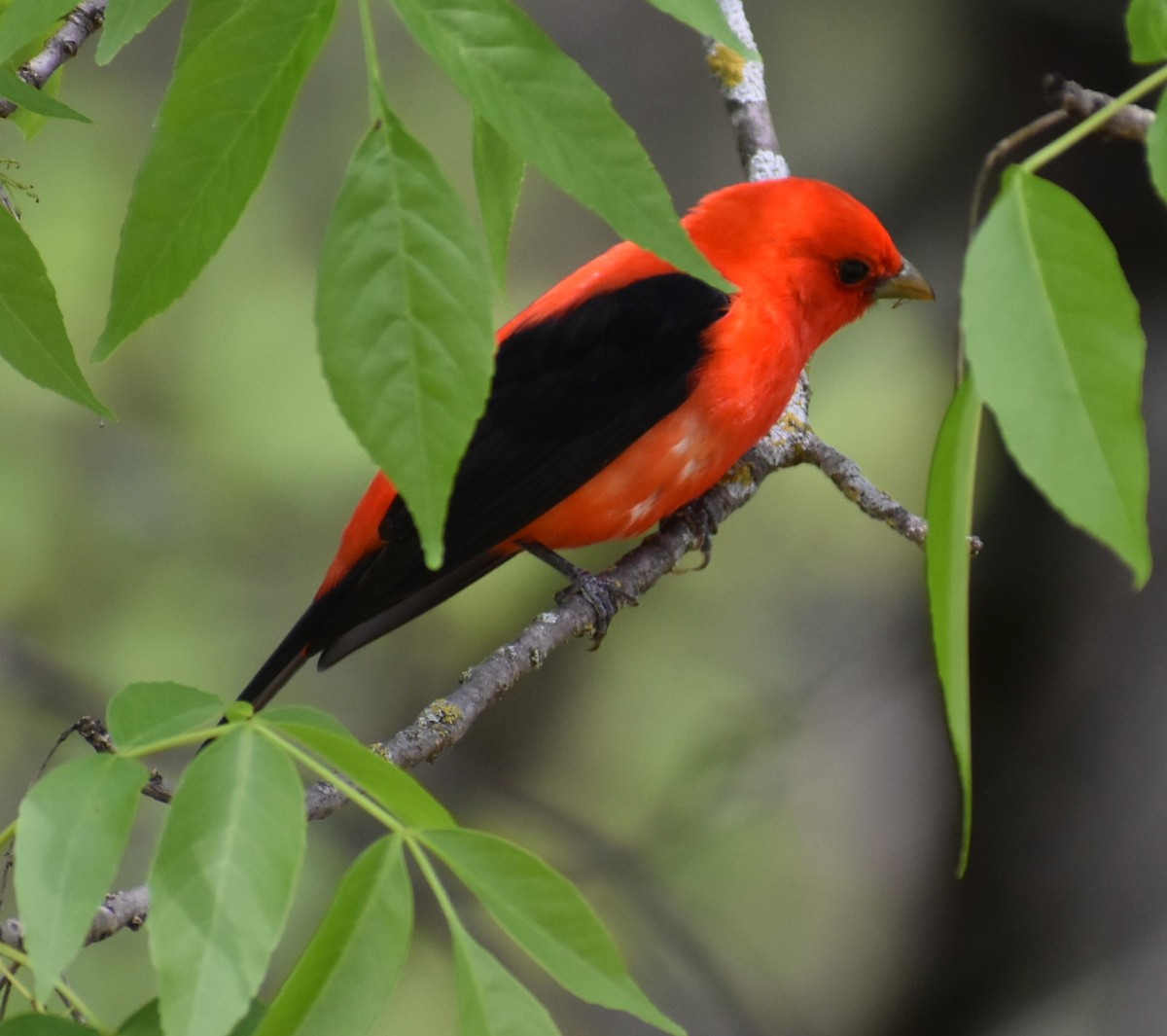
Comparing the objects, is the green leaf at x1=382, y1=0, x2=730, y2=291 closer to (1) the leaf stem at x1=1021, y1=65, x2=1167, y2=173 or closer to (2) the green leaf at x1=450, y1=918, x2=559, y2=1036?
(1) the leaf stem at x1=1021, y1=65, x2=1167, y2=173

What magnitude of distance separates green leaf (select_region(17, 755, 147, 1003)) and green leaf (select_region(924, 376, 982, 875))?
0.22 meters

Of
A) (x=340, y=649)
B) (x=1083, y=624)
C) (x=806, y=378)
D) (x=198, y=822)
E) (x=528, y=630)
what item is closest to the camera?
(x=198, y=822)

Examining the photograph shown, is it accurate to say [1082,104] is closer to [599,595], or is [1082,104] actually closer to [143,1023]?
[599,595]

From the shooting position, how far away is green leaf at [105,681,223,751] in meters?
0.41

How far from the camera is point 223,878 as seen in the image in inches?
14.2

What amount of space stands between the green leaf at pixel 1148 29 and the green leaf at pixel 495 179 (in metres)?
0.22

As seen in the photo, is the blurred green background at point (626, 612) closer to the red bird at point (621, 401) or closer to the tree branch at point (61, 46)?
the red bird at point (621, 401)

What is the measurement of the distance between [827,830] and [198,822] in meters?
1.78

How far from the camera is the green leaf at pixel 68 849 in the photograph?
0.35 meters

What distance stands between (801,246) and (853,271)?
61 millimetres

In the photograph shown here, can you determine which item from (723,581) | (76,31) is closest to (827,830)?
(723,581)

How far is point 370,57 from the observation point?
1.32 feet

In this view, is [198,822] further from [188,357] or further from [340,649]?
[188,357]

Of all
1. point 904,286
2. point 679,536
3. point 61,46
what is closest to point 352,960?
point 61,46
